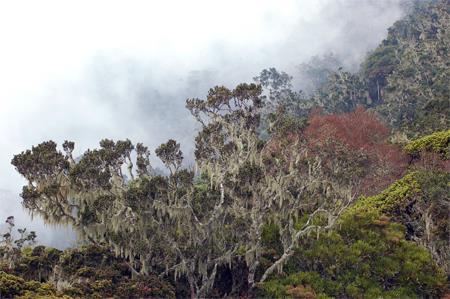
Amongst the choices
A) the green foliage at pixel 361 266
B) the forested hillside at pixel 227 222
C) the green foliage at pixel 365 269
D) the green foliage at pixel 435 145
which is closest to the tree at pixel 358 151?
the forested hillside at pixel 227 222

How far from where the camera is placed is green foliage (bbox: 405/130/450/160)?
29.1 meters

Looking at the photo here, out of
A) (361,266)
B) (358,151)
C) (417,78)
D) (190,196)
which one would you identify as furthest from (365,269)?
(417,78)

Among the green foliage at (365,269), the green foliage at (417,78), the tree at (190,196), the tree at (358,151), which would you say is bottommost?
the green foliage at (365,269)

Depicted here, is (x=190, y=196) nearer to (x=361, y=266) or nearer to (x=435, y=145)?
(x=361, y=266)

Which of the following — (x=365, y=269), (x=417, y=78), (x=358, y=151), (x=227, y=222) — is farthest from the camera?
(x=417, y=78)

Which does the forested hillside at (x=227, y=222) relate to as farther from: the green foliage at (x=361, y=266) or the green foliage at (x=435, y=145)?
the green foliage at (x=435, y=145)

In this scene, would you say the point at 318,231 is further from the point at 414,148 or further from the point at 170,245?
the point at 414,148

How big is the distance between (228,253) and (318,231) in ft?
12.0

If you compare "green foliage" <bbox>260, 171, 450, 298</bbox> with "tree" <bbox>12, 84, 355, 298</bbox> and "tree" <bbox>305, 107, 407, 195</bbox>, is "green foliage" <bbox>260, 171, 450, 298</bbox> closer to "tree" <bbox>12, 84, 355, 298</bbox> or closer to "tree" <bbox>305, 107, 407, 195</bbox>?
"tree" <bbox>12, 84, 355, 298</bbox>

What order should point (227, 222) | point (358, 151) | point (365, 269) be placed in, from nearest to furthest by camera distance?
point (365, 269) → point (227, 222) → point (358, 151)

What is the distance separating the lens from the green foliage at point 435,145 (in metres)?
29.1

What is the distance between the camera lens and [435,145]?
29688 mm

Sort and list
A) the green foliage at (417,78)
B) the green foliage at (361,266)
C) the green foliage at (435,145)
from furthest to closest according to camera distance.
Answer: the green foliage at (417,78), the green foliage at (435,145), the green foliage at (361,266)

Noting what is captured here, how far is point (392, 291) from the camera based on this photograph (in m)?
18.8
